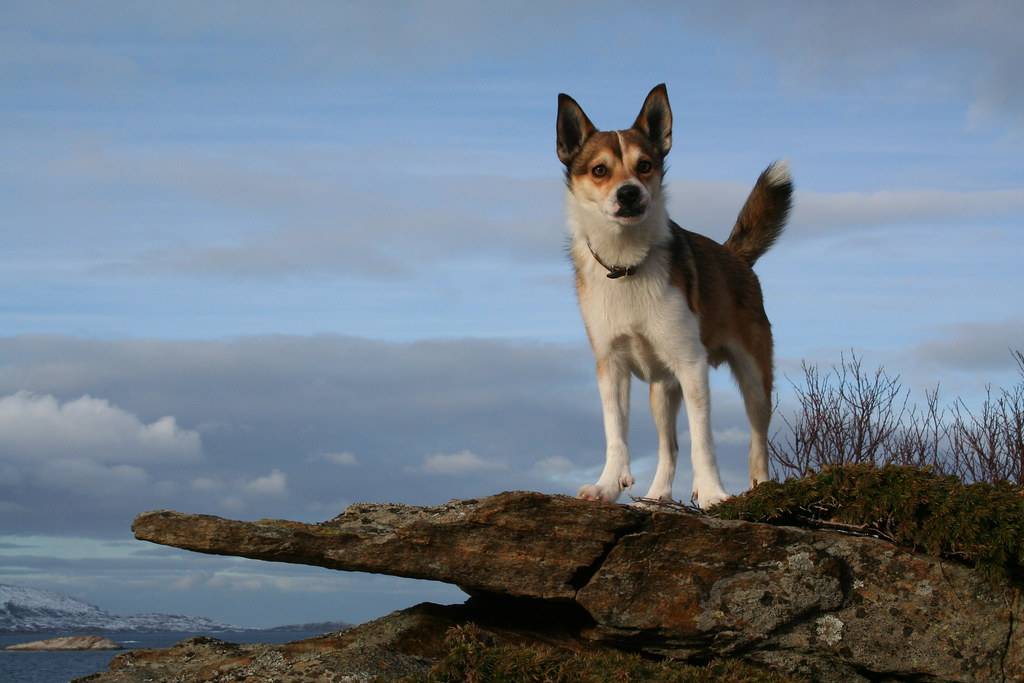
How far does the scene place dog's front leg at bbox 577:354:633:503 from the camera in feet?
28.4

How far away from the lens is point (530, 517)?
24.3 feet

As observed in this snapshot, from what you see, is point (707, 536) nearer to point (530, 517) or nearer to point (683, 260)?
point (530, 517)

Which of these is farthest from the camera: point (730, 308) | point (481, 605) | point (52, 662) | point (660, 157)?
point (52, 662)

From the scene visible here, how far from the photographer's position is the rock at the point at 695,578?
7340mm

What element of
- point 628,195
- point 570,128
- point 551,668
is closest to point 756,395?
point 628,195

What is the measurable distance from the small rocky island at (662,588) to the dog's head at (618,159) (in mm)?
2414

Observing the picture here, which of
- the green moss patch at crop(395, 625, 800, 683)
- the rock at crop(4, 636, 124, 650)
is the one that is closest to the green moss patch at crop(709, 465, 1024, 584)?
the green moss patch at crop(395, 625, 800, 683)

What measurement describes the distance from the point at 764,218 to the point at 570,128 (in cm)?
332

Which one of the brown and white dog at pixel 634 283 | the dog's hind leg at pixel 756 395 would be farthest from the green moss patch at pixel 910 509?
the dog's hind leg at pixel 756 395

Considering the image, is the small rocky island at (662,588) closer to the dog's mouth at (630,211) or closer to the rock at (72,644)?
the dog's mouth at (630,211)

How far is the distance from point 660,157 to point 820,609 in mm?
3865

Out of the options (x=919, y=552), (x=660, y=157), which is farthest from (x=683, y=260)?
(x=919, y=552)

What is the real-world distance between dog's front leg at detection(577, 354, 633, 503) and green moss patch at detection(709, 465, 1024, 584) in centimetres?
86

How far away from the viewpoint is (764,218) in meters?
11.4
